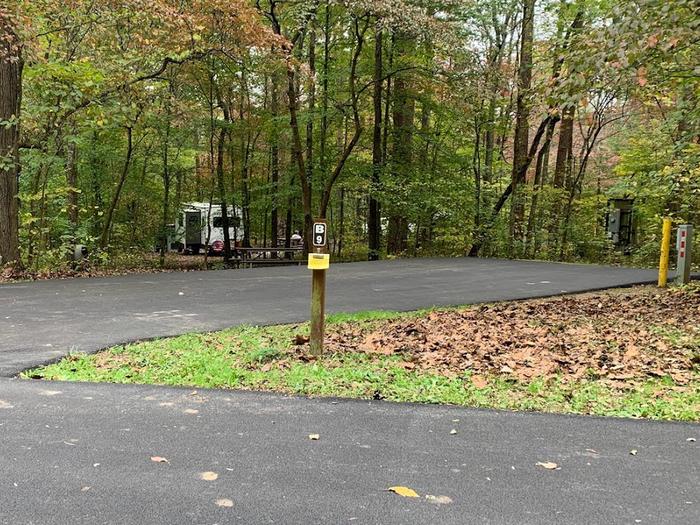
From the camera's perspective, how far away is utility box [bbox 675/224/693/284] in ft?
32.8

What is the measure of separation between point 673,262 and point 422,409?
14471 mm

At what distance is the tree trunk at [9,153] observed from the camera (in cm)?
1091

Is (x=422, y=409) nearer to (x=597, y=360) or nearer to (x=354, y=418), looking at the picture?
(x=354, y=418)

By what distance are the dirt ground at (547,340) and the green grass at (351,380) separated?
0.84 feet

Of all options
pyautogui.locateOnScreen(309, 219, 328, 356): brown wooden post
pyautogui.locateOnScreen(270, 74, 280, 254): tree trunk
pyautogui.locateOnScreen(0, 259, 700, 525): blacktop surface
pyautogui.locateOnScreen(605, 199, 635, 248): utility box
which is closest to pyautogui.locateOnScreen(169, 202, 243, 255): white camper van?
pyautogui.locateOnScreen(270, 74, 280, 254): tree trunk

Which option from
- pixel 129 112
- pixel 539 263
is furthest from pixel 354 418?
pixel 539 263

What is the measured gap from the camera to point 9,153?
11.0 meters

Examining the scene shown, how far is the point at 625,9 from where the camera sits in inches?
236

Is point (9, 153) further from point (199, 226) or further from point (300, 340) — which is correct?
point (199, 226)

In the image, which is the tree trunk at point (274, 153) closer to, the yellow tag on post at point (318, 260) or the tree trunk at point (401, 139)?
the tree trunk at point (401, 139)

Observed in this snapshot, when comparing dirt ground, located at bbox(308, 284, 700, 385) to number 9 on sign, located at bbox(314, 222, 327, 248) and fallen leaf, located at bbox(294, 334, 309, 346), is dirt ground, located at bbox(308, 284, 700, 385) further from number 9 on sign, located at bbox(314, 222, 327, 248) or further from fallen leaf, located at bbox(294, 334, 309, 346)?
number 9 on sign, located at bbox(314, 222, 327, 248)

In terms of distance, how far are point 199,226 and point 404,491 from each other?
21454 mm

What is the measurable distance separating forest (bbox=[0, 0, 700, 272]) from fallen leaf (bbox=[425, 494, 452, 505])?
940 cm

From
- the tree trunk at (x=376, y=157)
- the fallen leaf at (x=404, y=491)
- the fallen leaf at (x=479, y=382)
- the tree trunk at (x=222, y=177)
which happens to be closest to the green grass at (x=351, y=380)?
the fallen leaf at (x=479, y=382)
